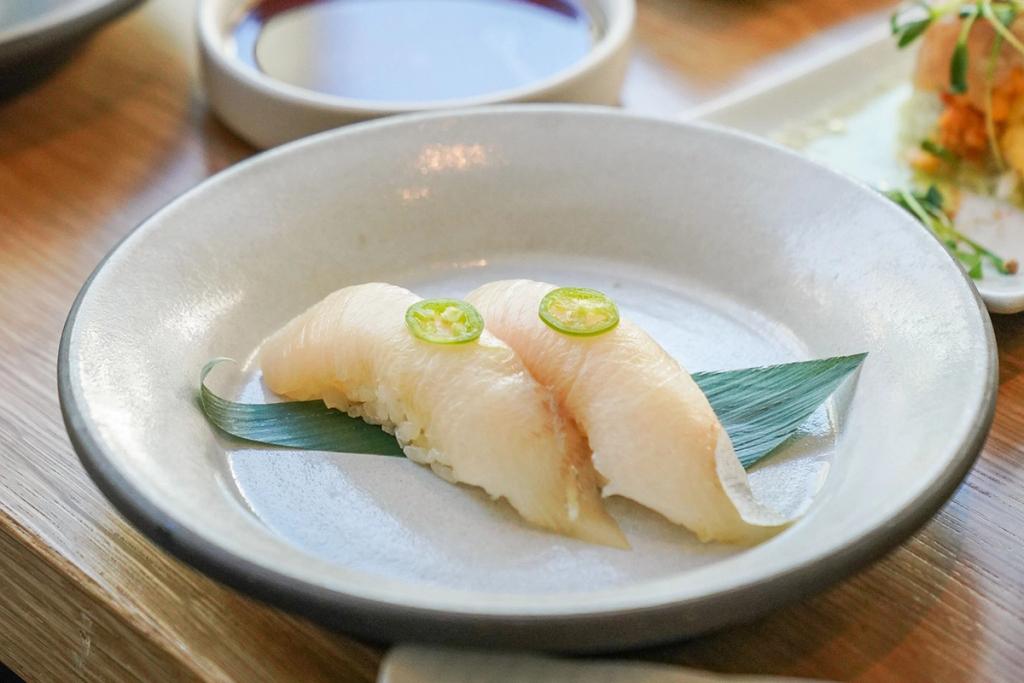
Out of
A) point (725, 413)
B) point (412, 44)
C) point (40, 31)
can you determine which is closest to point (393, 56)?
point (412, 44)

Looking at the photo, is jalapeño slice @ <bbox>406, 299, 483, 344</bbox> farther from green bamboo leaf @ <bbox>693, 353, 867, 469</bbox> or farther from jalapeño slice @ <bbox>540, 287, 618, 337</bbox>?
green bamboo leaf @ <bbox>693, 353, 867, 469</bbox>

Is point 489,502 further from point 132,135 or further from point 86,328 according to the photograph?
point 132,135

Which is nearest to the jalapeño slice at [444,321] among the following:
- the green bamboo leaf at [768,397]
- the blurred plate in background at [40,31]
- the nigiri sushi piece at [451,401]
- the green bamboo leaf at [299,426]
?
the nigiri sushi piece at [451,401]

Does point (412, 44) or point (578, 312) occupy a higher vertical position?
point (578, 312)

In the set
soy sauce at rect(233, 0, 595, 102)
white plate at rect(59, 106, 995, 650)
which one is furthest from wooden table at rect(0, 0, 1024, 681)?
soy sauce at rect(233, 0, 595, 102)

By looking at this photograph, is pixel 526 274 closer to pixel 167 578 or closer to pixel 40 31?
pixel 167 578

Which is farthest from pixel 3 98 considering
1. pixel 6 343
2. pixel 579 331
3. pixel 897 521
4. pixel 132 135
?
pixel 897 521
